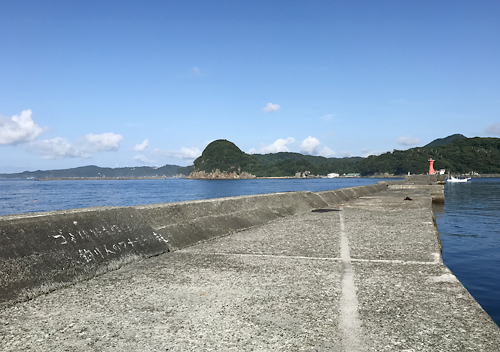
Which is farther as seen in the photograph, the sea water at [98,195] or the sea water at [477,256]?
the sea water at [98,195]

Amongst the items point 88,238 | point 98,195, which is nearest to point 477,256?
point 88,238

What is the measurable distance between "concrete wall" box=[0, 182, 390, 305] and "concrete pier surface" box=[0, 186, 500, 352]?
0.17 meters

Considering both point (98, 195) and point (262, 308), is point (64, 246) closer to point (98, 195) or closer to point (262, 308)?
point (262, 308)

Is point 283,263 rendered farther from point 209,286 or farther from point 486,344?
point 486,344

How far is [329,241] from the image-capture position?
199 inches

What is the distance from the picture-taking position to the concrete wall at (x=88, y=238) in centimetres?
302

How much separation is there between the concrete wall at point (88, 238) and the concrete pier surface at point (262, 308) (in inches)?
6.8

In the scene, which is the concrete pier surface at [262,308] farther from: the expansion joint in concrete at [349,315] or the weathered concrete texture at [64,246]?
the weathered concrete texture at [64,246]

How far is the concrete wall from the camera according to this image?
3020 millimetres

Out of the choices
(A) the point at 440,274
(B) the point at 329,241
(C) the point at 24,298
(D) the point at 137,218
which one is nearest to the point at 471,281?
(B) the point at 329,241

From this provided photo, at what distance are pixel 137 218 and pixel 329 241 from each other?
2.70m

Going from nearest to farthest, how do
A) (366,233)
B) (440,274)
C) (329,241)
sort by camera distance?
(440,274)
(329,241)
(366,233)

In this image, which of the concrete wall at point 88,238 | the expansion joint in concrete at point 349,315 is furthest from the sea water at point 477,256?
the concrete wall at point 88,238

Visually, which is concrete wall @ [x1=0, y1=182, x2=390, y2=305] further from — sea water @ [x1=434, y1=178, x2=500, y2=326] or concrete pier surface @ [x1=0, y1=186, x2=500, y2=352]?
sea water @ [x1=434, y1=178, x2=500, y2=326]
